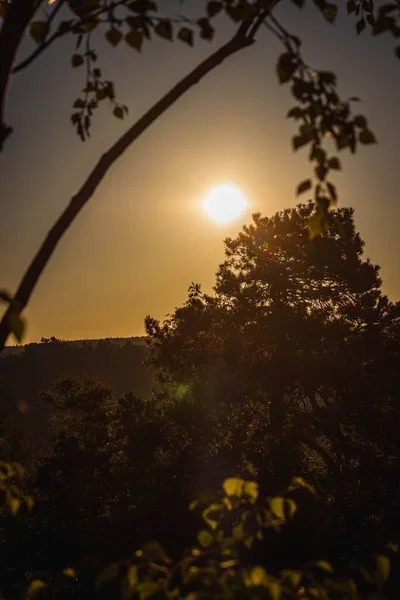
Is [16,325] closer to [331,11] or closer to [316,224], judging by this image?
[316,224]

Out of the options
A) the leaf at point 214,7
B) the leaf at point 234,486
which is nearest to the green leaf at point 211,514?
the leaf at point 234,486

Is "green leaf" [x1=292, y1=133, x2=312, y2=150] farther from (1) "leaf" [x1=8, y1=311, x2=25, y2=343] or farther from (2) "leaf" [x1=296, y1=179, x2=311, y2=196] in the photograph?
(1) "leaf" [x1=8, y1=311, x2=25, y2=343]

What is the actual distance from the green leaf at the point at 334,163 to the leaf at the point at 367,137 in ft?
0.62

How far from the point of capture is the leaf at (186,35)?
2.45 meters

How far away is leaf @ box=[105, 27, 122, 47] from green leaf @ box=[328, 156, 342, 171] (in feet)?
4.04

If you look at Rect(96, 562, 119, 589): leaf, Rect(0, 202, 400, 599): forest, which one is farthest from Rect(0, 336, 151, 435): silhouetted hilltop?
Rect(96, 562, 119, 589): leaf

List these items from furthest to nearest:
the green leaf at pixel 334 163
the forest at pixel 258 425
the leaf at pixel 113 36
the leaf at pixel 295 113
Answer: the forest at pixel 258 425
the leaf at pixel 113 36
the leaf at pixel 295 113
the green leaf at pixel 334 163

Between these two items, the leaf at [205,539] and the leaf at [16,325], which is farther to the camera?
the leaf at [205,539]

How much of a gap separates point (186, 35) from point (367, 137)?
39.9 inches

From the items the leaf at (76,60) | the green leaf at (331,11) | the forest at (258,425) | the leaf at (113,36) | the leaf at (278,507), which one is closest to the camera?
the leaf at (278,507)

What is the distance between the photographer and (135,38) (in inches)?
95.6

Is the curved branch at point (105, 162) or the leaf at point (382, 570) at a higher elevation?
the curved branch at point (105, 162)

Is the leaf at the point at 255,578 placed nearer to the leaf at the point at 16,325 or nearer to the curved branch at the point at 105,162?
the leaf at the point at 16,325

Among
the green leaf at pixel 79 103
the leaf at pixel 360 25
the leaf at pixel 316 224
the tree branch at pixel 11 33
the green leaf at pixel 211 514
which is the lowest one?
the green leaf at pixel 211 514
